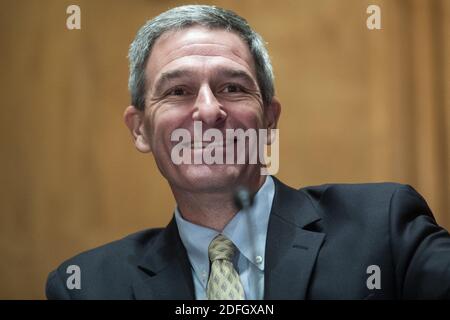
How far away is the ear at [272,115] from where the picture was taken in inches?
53.8

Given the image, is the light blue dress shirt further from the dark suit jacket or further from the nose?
the nose

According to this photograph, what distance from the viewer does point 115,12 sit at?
1533 mm

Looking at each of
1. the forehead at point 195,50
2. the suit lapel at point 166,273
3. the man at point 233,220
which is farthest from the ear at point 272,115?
the suit lapel at point 166,273

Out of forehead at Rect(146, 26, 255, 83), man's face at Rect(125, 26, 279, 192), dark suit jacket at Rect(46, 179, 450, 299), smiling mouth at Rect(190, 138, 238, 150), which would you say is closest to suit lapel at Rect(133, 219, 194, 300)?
dark suit jacket at Rect(46, 179, 450, 299)

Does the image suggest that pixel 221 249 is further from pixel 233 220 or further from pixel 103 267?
pixel 103 267

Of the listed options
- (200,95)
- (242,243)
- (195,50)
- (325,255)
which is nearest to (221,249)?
(242,243)

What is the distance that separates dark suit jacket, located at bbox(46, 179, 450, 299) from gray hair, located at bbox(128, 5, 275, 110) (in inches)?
10.6

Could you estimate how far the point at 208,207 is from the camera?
1252 millimetres

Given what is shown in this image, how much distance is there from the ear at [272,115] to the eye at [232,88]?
0.14m

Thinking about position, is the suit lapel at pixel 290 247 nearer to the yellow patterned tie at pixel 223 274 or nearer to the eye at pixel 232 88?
the yellow patterned tie at pixel 223 274

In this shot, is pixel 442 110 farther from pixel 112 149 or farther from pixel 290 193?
pixel 112 149

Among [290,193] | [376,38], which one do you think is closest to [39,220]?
[290,193]

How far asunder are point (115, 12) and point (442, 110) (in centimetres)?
86
